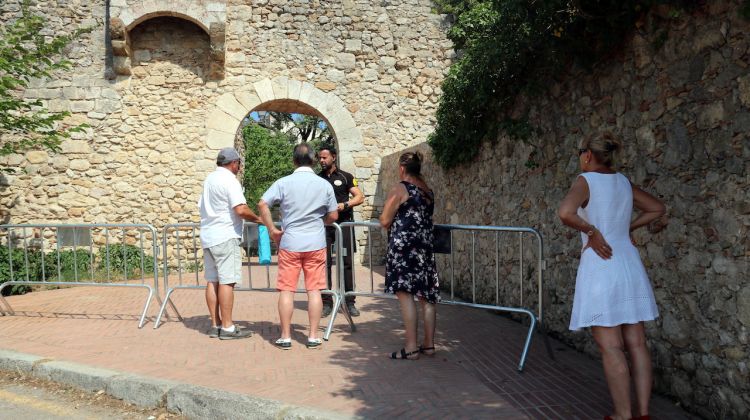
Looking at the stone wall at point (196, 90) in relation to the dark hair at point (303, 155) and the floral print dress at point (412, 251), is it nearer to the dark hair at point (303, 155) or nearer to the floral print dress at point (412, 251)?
the dark hair at point (303, 155)

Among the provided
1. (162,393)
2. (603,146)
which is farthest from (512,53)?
(162,393)

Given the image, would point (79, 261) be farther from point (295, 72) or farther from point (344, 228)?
point (344, 228)

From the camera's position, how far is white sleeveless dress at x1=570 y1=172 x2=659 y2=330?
290 cm

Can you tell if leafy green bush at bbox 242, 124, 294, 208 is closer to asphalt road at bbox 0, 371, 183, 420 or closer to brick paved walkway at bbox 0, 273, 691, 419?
brick paved walkway at bbox 0, 273, 691, 419

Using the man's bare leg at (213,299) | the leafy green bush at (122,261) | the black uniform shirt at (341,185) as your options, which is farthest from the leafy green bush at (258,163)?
the man's bare leg at (213,299)

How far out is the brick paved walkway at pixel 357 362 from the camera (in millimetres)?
3337

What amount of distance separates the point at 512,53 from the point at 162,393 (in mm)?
4148

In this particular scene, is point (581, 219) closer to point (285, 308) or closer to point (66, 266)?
point (285, 308)

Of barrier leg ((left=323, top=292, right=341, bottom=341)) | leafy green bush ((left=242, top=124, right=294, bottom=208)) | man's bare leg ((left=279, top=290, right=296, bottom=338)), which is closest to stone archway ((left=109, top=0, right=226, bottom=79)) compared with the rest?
barrier leg ((left=323, top=292, right=341, bottom=341))

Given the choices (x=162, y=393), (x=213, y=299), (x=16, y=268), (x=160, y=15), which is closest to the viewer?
(x=162, y=393)

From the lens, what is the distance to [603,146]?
3008mm

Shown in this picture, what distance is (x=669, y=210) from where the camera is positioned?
3451 mm

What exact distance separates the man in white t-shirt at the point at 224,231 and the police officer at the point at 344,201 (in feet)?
3.63

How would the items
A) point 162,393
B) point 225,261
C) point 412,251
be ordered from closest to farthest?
point 162,393 < point 412,251 < point 225,261
